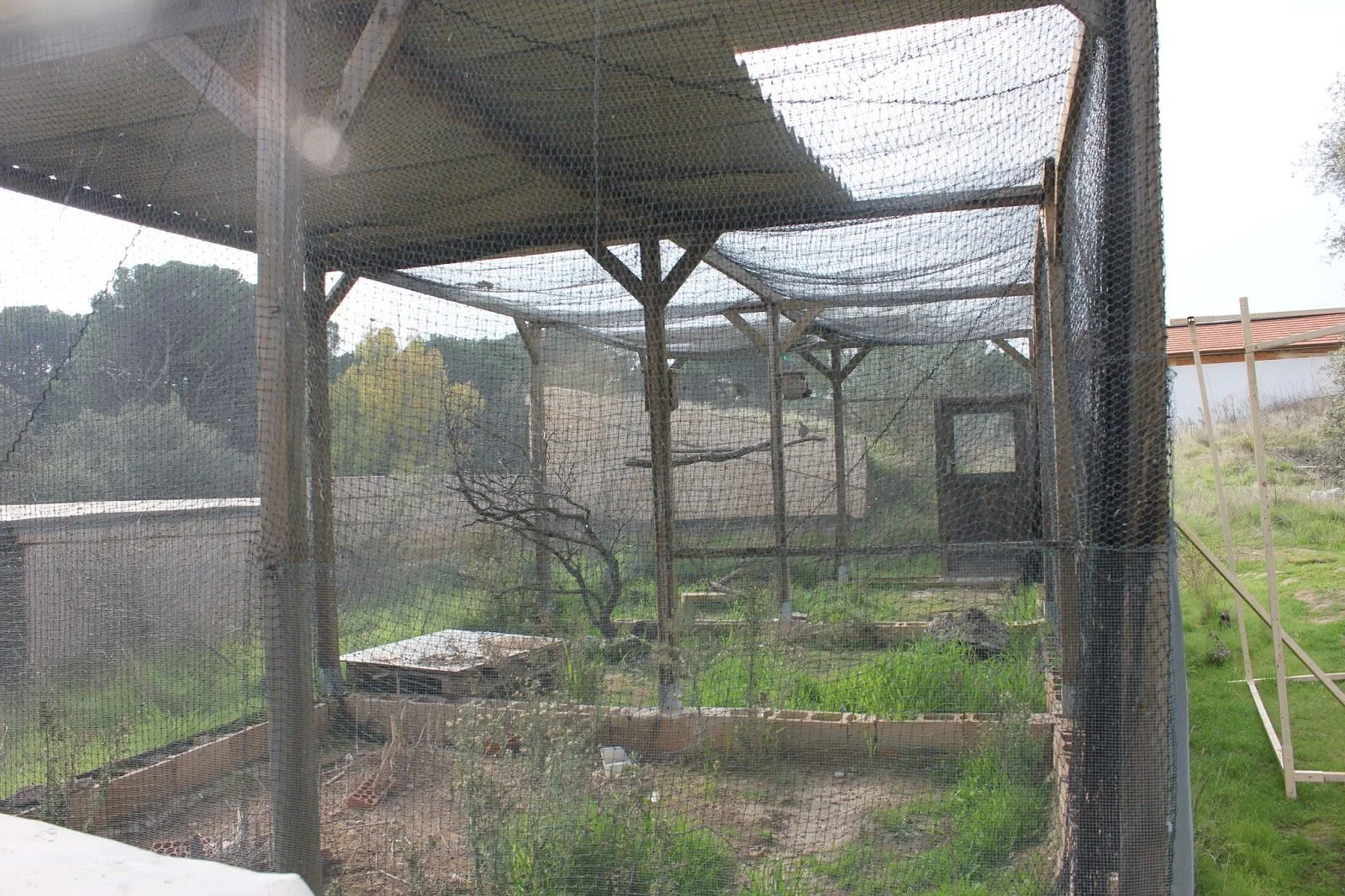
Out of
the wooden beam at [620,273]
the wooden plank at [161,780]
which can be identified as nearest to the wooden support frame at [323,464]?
the wooden plank at [161,780]

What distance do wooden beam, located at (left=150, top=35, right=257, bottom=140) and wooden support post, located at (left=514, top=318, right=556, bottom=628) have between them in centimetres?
219

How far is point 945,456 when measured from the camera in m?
6.52

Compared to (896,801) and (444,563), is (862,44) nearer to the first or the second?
(444,563)

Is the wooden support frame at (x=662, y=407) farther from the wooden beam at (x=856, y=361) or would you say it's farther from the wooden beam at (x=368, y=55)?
the wooden beam at (x=856, y=361)

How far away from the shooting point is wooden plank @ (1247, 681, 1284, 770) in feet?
12.5

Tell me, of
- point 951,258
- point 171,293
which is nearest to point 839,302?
point 951,258

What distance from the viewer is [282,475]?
8.91 feet

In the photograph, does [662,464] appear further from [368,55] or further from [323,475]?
[368,55]

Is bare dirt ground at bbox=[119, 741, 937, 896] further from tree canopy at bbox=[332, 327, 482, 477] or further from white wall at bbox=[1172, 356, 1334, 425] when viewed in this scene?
white wall at bbox=[1172, 356, 1334, 425]

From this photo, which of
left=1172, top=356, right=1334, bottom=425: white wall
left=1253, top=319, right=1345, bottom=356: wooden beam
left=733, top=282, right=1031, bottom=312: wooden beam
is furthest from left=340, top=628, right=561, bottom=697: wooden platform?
left=1172, top=356, right=1334, bottom=425: white wall

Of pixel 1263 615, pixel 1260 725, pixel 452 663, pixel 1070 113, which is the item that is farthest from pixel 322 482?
pixel 1260 725

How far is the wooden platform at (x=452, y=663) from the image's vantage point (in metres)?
4.67

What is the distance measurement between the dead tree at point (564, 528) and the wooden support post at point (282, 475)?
5.87 ft

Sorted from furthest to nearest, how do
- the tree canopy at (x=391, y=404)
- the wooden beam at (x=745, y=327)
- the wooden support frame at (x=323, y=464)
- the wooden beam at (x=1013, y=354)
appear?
the wooden beam at (x=1013, y=354)
the wooden beam at (x=745, y=327)
the wooden support frame at (x=323, y=464)
the tree canopy at (x=391, y=404)
